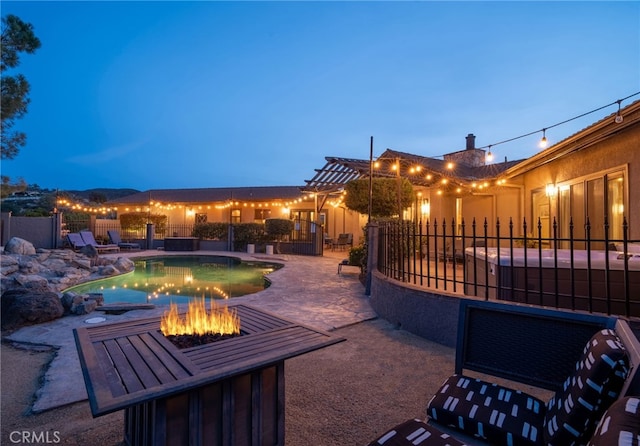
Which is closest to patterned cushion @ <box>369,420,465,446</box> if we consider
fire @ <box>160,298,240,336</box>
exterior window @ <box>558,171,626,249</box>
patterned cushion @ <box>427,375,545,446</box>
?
patterned cushion @ <box>427,375,545,446</box>

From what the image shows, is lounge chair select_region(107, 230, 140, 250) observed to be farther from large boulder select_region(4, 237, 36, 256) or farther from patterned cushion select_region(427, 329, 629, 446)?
patterned cushion select_region(427, 329, 629, 446)

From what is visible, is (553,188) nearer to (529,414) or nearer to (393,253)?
(393,253)

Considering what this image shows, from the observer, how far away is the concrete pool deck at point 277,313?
288cm

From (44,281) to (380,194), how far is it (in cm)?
884

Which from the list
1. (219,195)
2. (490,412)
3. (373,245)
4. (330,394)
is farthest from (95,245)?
(490,412)

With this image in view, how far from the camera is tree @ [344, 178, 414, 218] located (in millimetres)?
10617

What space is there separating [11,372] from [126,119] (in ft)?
272

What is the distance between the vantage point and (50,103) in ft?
216

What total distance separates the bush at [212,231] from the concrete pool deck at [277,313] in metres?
9.45

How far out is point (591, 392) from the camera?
1359mm

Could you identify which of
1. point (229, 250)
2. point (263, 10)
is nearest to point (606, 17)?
point (263, 10)

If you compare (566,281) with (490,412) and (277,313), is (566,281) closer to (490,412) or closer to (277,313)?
(490,412)

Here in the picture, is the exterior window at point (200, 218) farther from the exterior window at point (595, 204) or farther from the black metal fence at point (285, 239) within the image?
the exterior window at point (595, 204)

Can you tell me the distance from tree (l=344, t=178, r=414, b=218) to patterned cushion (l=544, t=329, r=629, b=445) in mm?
9169
